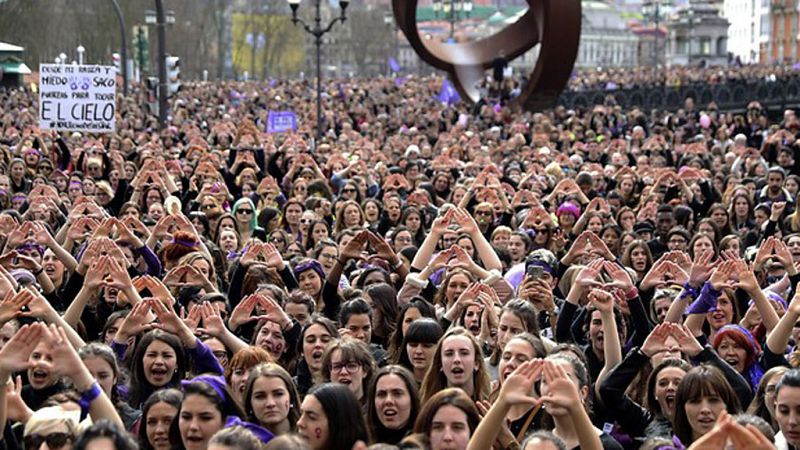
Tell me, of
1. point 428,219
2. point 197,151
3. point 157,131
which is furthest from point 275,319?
point 157,131

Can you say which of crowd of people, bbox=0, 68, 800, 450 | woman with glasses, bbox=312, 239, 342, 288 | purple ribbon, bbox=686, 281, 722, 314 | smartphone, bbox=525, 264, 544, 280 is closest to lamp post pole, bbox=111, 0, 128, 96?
crowd of people, bbox=0, 68, 800, 450

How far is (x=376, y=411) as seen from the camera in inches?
314

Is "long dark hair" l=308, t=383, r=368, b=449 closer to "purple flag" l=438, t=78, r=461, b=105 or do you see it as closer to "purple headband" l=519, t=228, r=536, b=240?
"purple headband" l=519, t=228, r=536, b=240

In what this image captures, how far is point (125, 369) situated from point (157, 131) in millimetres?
20447

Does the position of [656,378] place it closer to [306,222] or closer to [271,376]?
[271,376]

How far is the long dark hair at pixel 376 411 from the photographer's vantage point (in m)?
7.93

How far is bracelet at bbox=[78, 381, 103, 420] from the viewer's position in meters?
7.62

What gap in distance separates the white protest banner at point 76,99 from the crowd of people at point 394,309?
44cm

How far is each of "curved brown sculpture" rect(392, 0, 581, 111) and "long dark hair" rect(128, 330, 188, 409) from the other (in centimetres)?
2638

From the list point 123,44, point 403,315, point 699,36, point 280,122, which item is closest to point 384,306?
point 403,315

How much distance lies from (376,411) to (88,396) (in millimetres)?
1351

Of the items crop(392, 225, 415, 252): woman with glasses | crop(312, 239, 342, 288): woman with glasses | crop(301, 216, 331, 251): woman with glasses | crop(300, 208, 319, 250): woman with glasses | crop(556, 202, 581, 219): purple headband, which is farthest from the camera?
crop(556, 202, 581, 219): purple headband

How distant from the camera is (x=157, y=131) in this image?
29.4 metres

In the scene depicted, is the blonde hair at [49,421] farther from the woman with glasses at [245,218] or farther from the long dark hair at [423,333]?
the woman with glasses at [245,218]
